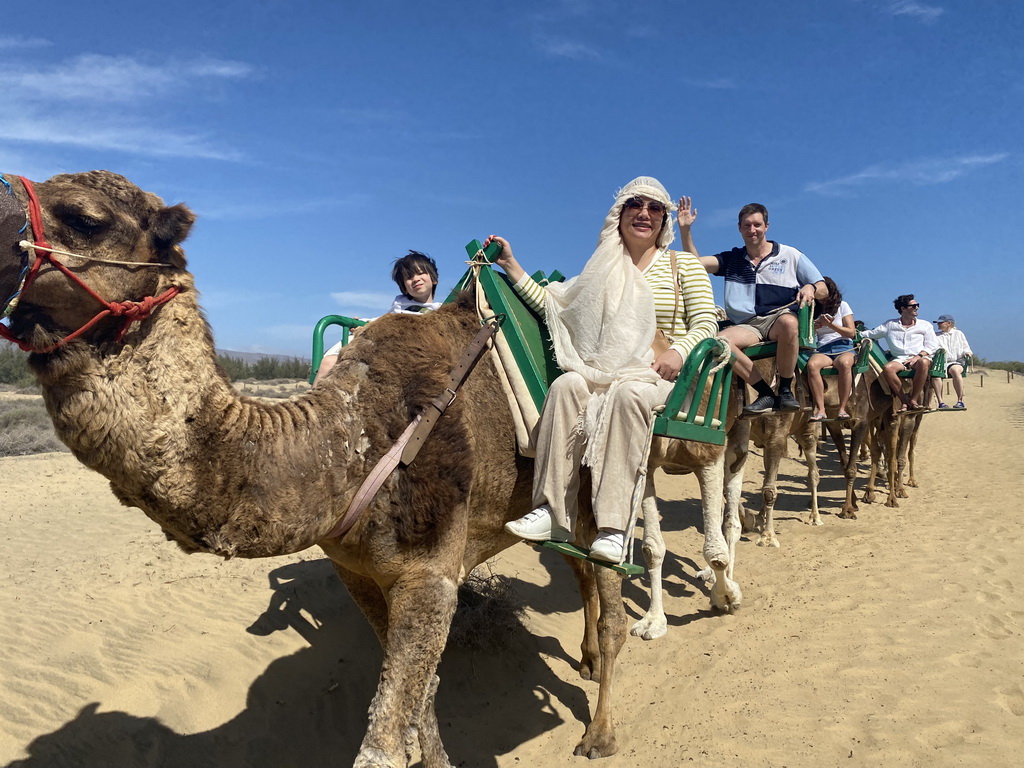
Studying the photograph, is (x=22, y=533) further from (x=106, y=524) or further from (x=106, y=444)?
(x=106, y=444)

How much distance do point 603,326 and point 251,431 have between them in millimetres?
1658

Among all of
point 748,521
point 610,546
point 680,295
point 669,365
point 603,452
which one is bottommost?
point 748,521

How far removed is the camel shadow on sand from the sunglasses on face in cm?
346

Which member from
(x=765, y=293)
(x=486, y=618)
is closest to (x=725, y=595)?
(x=486, y=618)

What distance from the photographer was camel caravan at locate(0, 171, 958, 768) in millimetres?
2197

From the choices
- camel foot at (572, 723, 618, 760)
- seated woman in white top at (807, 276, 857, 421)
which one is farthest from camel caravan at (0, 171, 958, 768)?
seated woman in white top at (807, 276, 857, 421)

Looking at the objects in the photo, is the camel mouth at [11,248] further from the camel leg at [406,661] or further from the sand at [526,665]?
the sand at [526,665]

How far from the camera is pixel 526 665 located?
18.3 feet

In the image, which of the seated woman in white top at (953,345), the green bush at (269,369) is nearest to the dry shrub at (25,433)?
the green bush at (269,369)

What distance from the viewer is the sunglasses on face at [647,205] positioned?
3.60 metres

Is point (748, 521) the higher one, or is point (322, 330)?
point (322, 330)

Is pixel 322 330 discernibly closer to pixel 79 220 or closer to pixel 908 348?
pixel 79 220

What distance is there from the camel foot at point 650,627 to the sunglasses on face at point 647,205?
3.88 metres

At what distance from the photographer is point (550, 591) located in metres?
7.11
